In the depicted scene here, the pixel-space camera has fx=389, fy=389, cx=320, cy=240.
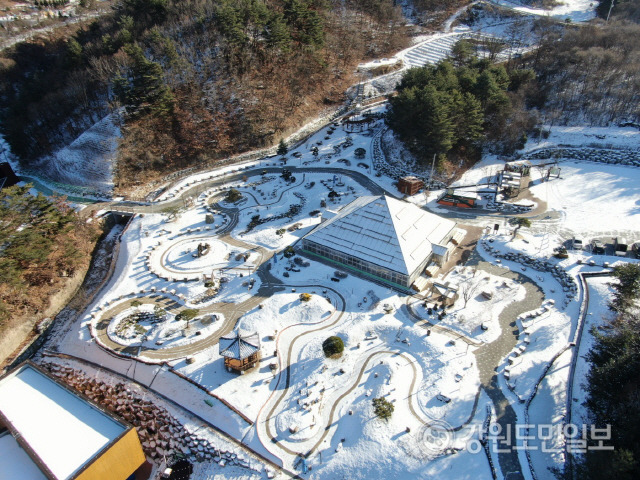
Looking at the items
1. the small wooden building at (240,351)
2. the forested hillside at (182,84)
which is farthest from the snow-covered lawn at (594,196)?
the forested hillside at (182,84)

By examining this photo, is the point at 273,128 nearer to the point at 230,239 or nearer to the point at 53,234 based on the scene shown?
the point at 230,239

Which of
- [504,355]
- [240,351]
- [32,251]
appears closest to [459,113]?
[504,355]

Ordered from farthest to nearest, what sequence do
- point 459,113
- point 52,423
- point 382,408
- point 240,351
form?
point 459,113
point 240,351
point 382,408
point 52,423

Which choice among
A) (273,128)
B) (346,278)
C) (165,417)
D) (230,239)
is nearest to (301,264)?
(346,278)

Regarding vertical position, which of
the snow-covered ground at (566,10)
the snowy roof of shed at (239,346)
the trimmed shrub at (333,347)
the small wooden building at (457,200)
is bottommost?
the trimmed shrub at (333,347)

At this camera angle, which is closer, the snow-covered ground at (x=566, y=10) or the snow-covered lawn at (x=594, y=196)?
the snow-covered lawn at (x=594, y=196)

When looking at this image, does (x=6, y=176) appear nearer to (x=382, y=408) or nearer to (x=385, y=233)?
(x=385, y=233)

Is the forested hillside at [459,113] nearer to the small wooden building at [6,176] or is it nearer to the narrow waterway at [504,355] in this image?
the narrow waterway at [504,355]
